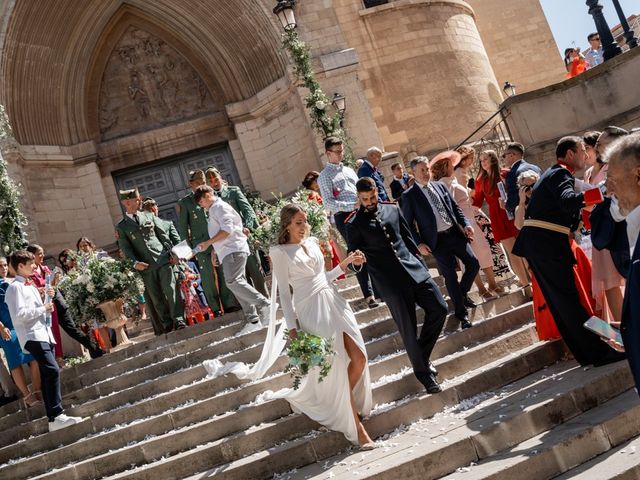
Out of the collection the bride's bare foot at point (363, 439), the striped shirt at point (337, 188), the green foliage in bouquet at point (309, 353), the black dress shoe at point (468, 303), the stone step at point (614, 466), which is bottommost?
the stone step at point (614, 466)

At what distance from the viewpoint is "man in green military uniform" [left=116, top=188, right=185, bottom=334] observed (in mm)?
10344

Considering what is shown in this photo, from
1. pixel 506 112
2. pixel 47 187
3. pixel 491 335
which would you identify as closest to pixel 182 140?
pixel 47 187

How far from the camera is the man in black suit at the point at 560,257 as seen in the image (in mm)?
6344

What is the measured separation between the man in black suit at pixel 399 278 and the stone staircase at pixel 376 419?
41 cm

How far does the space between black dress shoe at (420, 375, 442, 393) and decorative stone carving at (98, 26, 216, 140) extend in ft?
45.7

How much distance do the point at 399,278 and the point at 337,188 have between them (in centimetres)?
293

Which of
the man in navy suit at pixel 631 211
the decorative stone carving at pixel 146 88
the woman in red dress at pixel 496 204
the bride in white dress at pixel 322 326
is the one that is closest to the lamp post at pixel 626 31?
the woman in red dress at pixel 496 204

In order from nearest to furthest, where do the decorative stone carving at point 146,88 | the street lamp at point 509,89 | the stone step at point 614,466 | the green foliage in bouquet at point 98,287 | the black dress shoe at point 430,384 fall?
1. the stone step at point 614,466
2. the black dress shoe at point 430,384
3. the green foliage in bouquet at point 98,287
4. the decorative stone carving at point 146,88
5. the street lamp at point 509,89

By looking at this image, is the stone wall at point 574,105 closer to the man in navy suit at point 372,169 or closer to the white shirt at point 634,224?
the man in navy suit at point 372,169

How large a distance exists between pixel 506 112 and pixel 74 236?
1036cm

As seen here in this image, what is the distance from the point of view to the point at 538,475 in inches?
193

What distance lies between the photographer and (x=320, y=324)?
616 cm

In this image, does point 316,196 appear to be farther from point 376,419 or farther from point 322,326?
point 376,419

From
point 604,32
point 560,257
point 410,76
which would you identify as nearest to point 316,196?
point 560,257
